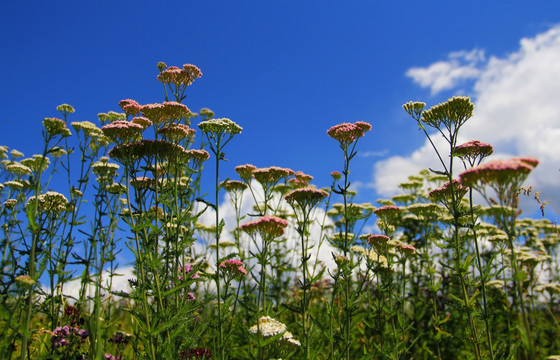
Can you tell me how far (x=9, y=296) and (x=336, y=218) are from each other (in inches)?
284

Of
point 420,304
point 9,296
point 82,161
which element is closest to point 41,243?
point 9,296

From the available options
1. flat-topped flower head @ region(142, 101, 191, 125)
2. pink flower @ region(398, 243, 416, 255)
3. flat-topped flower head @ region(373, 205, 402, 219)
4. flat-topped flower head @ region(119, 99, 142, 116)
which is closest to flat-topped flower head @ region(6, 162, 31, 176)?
flat-topped flower head @ region(119, 99, 142, 116)

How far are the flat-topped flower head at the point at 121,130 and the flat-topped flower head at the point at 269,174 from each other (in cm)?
199

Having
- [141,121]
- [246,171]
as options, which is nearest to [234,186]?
[246,171]

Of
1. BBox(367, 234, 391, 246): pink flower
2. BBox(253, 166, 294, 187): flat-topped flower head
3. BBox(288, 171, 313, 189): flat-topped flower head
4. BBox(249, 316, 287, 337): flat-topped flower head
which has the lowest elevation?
BBox(249, 316, 287, 337): flat-topped flower head

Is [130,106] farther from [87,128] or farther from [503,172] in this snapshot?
[503,172]

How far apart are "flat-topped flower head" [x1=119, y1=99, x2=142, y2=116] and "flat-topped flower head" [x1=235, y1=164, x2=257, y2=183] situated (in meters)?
1.84

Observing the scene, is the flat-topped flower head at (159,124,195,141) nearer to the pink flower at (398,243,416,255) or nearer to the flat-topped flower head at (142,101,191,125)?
the flat-topped flower head at (142,101,191,125)

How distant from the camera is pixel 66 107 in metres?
6.95

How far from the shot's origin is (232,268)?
519 centimetres

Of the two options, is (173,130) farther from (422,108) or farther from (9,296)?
(422,108)

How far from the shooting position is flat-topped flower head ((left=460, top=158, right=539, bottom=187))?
2.84m

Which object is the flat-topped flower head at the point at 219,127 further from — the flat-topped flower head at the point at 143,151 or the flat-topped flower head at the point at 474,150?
the flat-topped flower head at the point at 474,150

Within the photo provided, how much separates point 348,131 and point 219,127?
6.34 feet
